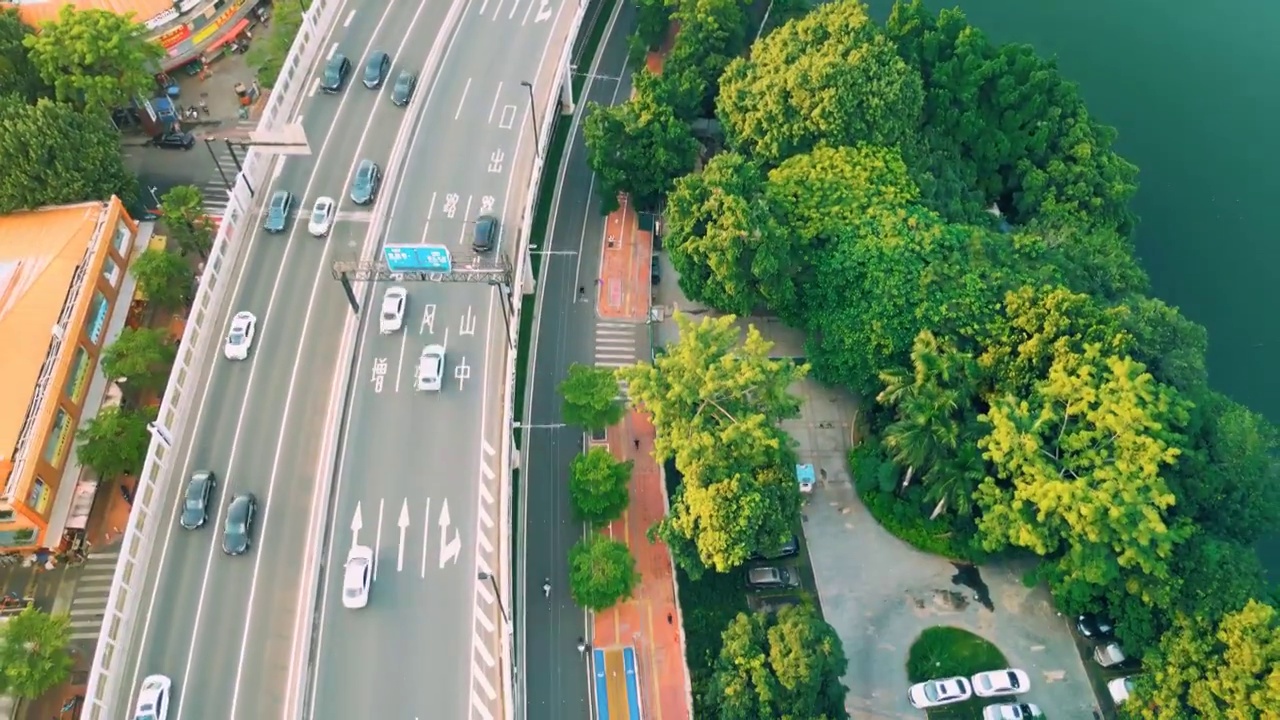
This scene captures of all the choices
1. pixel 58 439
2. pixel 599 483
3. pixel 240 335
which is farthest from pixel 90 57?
pixel 599 483

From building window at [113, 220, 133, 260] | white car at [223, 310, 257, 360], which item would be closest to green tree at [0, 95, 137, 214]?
building window at [113, 220, 133, 260]

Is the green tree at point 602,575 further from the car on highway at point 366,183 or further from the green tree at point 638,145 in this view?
the green tree at point 638,145

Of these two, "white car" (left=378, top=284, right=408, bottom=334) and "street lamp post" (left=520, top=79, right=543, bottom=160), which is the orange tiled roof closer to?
"white car" (left=378, top=284, right=408, bottom=334)

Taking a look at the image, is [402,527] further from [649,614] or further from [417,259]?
[649,614]

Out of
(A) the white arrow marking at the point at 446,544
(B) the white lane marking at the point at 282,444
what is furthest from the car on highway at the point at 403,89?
(A) the white arrow marking at the point at 446,544

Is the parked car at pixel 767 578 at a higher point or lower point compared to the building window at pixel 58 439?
lower

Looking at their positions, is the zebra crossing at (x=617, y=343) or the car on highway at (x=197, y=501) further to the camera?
the zebra crossing at (x=617, y=343)

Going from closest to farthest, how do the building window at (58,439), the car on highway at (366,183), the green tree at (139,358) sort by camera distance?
the building window at (58,439) → the green tree at (139,358) → the car on highway at (366,183)

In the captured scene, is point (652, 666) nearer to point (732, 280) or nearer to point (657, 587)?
point (657, 587)
